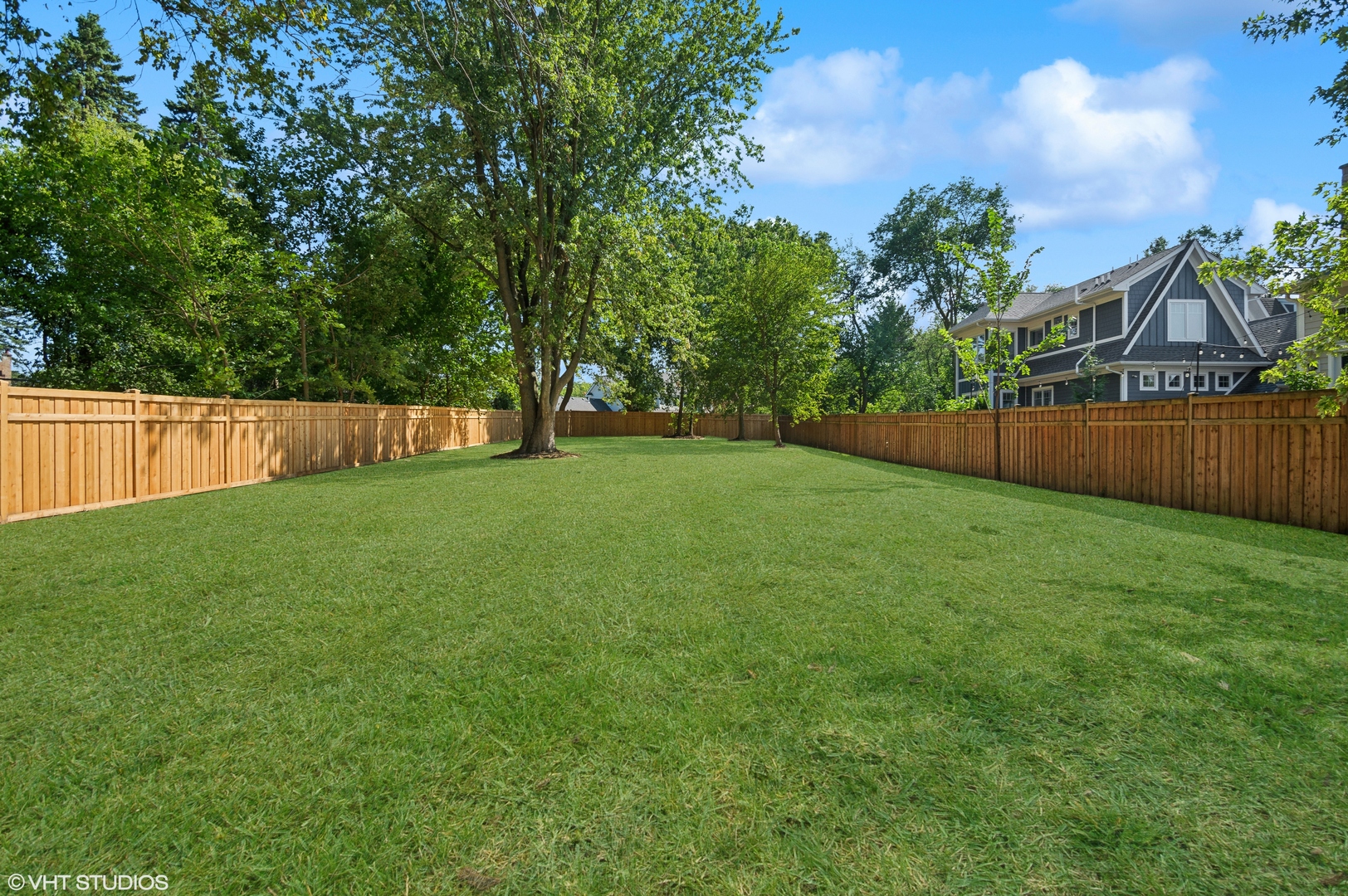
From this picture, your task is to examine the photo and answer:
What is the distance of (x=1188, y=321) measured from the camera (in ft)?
67.5

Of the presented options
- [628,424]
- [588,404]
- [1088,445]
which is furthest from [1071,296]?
[588,404]

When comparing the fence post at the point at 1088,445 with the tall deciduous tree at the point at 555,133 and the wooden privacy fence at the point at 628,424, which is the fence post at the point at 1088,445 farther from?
the wooden privacy fence at the point at 628,424

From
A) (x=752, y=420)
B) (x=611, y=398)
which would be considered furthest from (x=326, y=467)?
(x=752, y=420)

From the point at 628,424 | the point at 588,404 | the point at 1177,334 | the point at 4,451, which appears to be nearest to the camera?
the point at 4,451

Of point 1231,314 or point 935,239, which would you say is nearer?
point 1231,314

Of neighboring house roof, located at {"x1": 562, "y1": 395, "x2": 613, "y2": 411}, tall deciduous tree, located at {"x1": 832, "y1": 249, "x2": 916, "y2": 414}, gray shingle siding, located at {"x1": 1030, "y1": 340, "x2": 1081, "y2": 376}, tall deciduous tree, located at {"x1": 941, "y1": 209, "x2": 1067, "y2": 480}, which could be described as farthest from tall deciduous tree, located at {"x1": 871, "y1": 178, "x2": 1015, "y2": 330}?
neighboring house roof, located at {"x1": 562, "y1": 395, "x2": 613, "y2": 411}

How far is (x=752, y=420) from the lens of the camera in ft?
132

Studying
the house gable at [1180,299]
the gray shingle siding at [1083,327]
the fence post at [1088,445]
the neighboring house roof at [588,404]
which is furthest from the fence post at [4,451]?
the neighboring house roof at [588,404]

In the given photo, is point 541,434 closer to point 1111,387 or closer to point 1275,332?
point 1111,387

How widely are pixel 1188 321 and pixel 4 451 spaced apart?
29603mm

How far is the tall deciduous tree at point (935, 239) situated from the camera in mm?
36781

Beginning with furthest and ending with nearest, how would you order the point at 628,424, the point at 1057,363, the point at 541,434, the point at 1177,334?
the point at 628,424 → the point at 1057,363 → the point at 1177,334 → the point at 541,434

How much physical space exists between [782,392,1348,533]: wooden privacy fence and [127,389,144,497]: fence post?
1451 centimetres

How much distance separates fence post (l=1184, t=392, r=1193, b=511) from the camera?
8070mm
